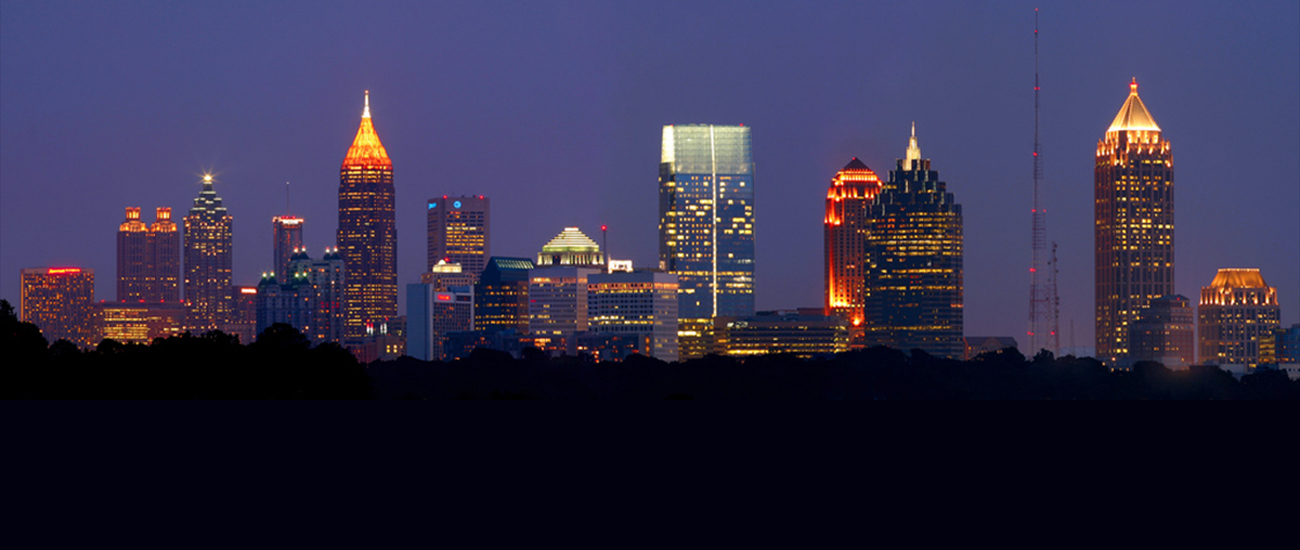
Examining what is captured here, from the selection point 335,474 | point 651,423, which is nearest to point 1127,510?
point 335,474

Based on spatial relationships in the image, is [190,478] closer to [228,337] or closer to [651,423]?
[651,423]

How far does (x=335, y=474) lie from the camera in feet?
239

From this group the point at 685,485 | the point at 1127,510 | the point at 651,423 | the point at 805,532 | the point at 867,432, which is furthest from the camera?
the point at 651,423

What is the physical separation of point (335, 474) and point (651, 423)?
138 ft

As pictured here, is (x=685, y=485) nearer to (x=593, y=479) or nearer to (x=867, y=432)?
(x=593, y=479)

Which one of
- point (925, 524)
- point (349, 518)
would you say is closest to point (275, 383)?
point (349, 518)

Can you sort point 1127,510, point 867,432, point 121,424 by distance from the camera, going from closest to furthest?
point 1127,510 → point 121,424 → point 867,432

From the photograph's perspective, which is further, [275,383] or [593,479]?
[275,383]

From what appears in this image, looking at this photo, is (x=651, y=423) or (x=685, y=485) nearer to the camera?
(x=685, y=485)

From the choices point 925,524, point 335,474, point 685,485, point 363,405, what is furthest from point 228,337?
point 925,524

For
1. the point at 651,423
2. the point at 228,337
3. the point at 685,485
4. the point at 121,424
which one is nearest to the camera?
the point at 685,485

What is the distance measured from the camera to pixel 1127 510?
6356 cm

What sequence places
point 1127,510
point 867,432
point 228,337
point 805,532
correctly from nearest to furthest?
1. point 805,532
2. point 1127,510
3. point 867,432
4. point 228,337

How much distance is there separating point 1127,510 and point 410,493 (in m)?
27.6
